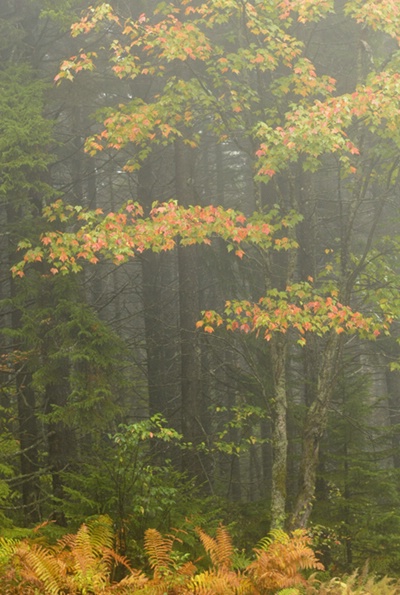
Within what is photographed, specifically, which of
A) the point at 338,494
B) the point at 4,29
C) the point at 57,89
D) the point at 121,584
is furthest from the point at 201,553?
the point at 4,29

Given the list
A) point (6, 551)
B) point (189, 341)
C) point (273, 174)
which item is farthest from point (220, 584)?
point (189, 341)

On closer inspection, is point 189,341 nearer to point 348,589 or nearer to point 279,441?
point 279,441

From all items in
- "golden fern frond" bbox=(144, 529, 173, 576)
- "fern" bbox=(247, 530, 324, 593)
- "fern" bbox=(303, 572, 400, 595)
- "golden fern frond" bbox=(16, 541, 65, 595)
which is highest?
"golden fern frond" bbox=(16, 541, 65, 595)

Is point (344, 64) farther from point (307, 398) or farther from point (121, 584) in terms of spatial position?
point (121, 584)

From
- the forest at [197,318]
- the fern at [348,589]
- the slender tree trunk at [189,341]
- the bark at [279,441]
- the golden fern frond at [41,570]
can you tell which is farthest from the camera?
the slender tree trunk at [189,341]

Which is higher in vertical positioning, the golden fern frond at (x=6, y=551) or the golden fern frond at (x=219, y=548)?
the golden fern frond at (x=6, y=551)

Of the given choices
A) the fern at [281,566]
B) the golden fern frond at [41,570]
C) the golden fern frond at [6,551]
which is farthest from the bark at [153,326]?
the golden fern frond at [41,570]

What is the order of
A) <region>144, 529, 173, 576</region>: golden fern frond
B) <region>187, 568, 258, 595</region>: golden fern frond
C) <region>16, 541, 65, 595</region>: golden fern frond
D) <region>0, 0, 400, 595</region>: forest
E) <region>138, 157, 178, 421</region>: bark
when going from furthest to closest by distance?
<region>138, 157, 178, 421</region>: bark → <region>0, 0, 400, 595</region>: forest → <region>144, 529, 173, 576</region>: golden fern frond → <region>187, 568, 258, 595</region>: golden fern frond → <region>16, 541, 65, 595</region>: golden fern frond

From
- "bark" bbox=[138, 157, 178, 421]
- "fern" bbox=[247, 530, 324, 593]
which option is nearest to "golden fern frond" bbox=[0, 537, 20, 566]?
"fern" bbox=[247, 530, 324, 593]

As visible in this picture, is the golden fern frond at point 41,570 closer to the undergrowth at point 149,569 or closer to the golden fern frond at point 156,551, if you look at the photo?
the undergrowth at point 149,569

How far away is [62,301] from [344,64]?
9.03 meters

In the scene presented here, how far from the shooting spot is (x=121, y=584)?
628cm

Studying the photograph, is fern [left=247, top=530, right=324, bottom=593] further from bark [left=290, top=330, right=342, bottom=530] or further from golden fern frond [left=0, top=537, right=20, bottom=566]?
bark [left=290, top=330, right=342, bottom=530]

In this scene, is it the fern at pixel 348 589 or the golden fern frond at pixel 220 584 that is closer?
the golden fern frond at pixel 220 584
